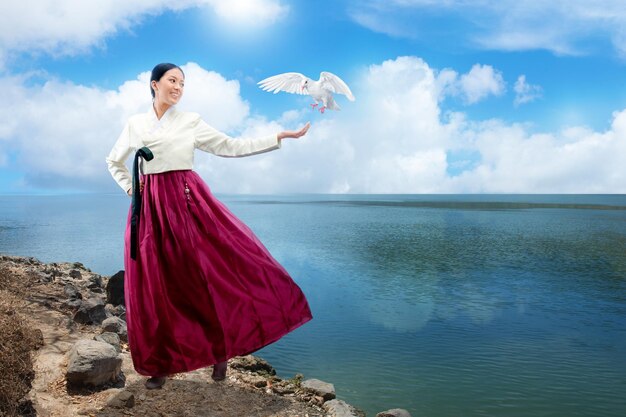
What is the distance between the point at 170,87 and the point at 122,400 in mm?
3365

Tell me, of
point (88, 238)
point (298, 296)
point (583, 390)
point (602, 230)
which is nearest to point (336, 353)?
point (583, 390)

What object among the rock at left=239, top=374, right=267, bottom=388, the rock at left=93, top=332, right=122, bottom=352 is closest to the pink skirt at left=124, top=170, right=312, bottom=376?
the rock at left=239, top=374, right=267, bottom=388

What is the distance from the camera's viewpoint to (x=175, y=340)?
4875mm

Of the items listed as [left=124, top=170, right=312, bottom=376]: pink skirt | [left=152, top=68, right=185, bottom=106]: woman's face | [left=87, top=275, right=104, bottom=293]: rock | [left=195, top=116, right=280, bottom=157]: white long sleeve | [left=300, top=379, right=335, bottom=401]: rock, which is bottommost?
[left=300, top=379, right=335, bottom=401]: rock

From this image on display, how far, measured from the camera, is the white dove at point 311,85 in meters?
5.57

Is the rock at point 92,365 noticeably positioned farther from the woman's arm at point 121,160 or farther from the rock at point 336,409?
the rock at point 336,409

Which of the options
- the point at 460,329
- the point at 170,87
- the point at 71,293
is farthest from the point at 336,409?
the point at 460,329

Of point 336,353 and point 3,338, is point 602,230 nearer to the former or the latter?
point 336,353

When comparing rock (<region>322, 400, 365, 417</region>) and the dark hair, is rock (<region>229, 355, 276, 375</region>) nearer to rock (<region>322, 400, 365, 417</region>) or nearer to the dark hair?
rock (<region>322, 400, 365, 417</region>)

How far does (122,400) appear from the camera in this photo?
545 centimetres

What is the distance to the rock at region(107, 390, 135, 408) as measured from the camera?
5.41 m

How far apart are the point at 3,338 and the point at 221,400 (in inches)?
99.6

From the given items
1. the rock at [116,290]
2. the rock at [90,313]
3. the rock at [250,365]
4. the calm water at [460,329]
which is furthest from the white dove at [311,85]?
the calm water at [460,329]

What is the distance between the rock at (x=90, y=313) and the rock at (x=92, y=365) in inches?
78.3
